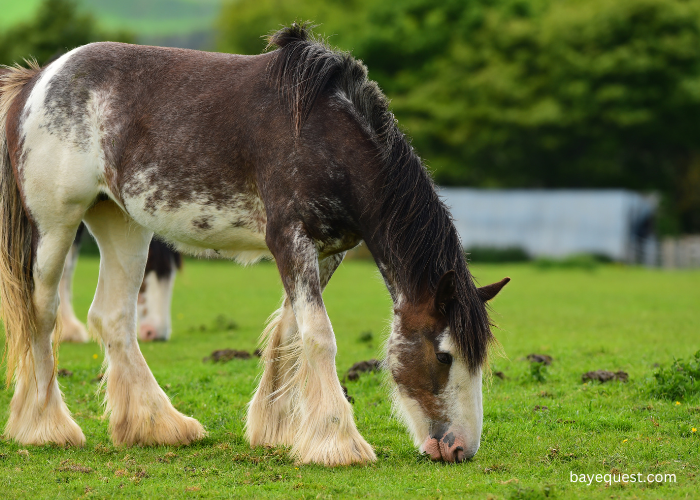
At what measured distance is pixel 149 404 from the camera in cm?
550

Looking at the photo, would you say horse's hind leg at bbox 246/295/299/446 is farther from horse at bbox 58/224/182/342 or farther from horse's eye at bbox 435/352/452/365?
horse at bbox 58/224/182/342

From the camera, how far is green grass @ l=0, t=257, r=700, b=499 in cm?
422

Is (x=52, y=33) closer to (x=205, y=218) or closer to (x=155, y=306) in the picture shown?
(x=155, y=306)

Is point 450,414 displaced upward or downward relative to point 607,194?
upward

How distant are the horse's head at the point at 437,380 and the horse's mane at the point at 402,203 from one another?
0.25ft

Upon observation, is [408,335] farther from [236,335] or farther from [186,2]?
[186,2]

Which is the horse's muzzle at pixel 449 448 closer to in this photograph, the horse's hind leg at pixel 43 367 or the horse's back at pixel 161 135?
the horse's back at pixel 161 135

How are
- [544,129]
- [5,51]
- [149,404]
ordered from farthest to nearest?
[5,51] < [544,129] < [149,404]

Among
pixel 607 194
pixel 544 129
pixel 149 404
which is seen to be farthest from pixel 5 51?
pixel 149 404

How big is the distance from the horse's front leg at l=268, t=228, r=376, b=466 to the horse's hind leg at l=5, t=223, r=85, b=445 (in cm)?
178

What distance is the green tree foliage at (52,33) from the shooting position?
4000cm

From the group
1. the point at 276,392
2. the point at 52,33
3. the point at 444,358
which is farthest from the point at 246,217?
the point at 52,33

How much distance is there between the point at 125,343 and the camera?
569cm

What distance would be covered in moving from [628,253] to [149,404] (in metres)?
29.8
